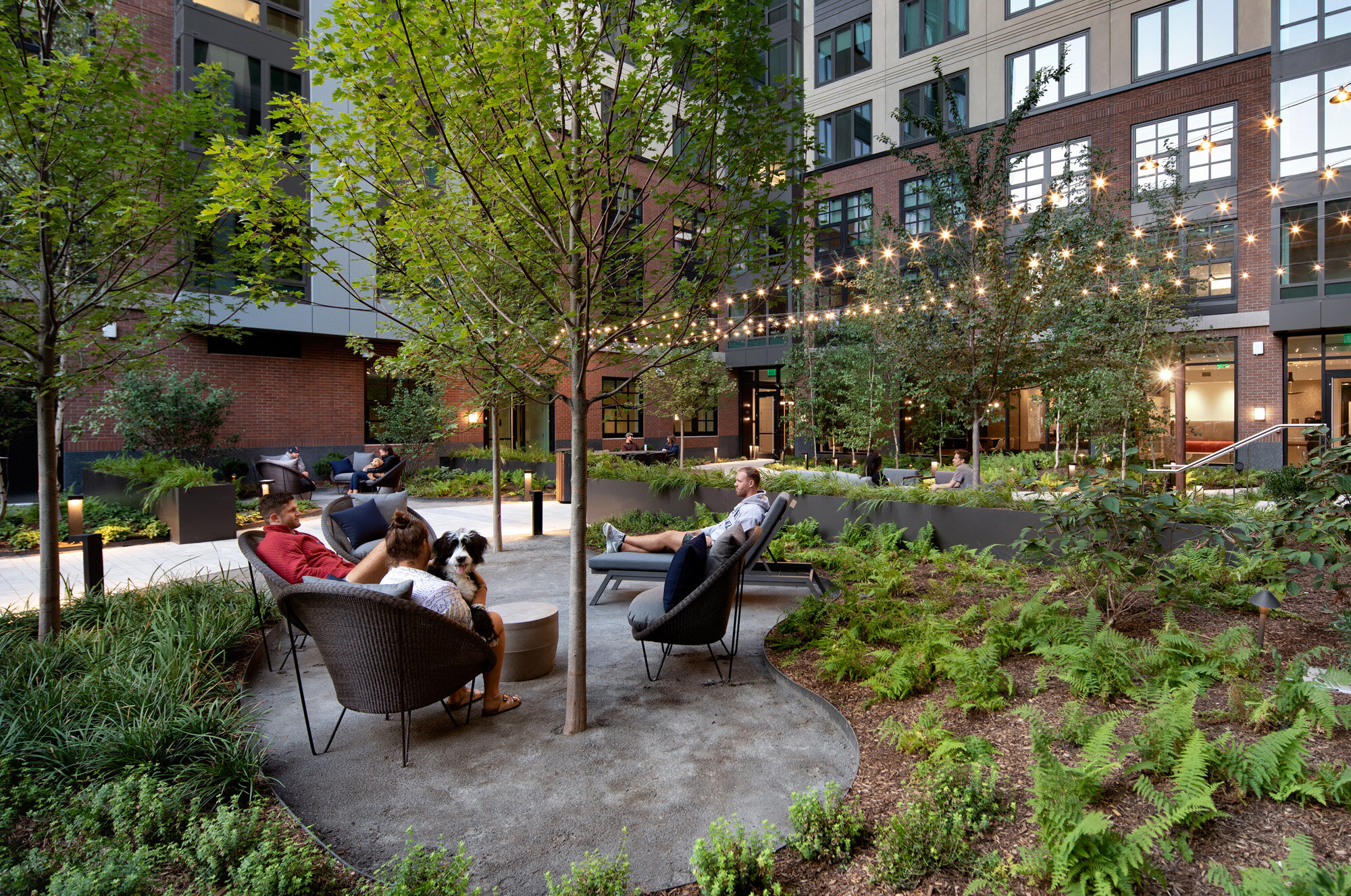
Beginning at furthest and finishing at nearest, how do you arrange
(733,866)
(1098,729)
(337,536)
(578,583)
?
1. (337,536)
2. (578,583)
3. (1098,729)
4. (733,866)

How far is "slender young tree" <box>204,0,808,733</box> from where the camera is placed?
9.84 feet

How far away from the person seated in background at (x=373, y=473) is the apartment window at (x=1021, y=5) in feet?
71.2

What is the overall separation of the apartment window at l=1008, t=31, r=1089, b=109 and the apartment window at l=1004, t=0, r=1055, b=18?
1.20 metres

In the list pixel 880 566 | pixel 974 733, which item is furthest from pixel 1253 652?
pixel 880 566

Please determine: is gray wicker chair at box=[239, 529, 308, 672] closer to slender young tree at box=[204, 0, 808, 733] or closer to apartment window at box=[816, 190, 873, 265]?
slender young tree at box=[204, 0, 808, 733]

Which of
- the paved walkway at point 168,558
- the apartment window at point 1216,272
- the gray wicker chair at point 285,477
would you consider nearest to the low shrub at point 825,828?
the paved walkway at point 168,558

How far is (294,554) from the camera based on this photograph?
14.8 ft

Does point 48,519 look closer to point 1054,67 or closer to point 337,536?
point 337,536

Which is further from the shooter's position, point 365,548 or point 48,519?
point 365,548

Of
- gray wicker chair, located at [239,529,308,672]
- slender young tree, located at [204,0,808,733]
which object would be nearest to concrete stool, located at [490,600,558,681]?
slender young tree, located at [204,0,808,733]

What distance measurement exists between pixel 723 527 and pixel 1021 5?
21759 mm

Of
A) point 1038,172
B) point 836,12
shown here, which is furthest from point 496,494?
point 836,12

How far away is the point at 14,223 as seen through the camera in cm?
395

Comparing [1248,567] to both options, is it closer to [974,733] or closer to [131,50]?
[974,733]
